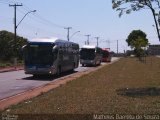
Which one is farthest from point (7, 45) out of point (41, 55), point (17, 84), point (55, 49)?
point (17, 84)

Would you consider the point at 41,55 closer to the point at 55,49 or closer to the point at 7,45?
the point at 55,49

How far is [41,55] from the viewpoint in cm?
3525

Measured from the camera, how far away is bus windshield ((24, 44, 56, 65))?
35.2m

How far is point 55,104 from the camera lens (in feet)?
52.0

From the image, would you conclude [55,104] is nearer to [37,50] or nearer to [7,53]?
[37,50]

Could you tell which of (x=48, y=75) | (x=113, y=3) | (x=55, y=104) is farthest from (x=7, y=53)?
(x=55, y=104)

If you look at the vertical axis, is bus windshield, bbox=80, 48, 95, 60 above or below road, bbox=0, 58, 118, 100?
above

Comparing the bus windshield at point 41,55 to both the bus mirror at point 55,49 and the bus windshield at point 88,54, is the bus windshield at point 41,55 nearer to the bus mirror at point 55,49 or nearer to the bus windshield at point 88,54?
the bus mirror at point 55,49

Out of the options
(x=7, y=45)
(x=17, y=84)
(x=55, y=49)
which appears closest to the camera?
(x=17, y=84)

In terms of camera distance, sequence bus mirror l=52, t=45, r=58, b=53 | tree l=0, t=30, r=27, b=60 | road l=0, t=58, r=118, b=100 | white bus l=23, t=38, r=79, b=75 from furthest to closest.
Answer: tree l=0, t=30, r=27, b=60, white bus l=23, t=38, r=79, b=75, bus mirror l=52, t=45, r=58, b=53, road l=0, t=58, r=118, b=100

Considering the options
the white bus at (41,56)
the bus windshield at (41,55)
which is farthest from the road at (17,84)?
the bus windshield at (41,55)

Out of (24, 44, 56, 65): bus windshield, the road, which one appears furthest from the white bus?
the road

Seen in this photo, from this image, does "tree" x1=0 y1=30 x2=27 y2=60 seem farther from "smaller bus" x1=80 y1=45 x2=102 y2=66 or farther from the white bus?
the white bus

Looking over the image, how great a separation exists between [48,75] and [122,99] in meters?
21.7
